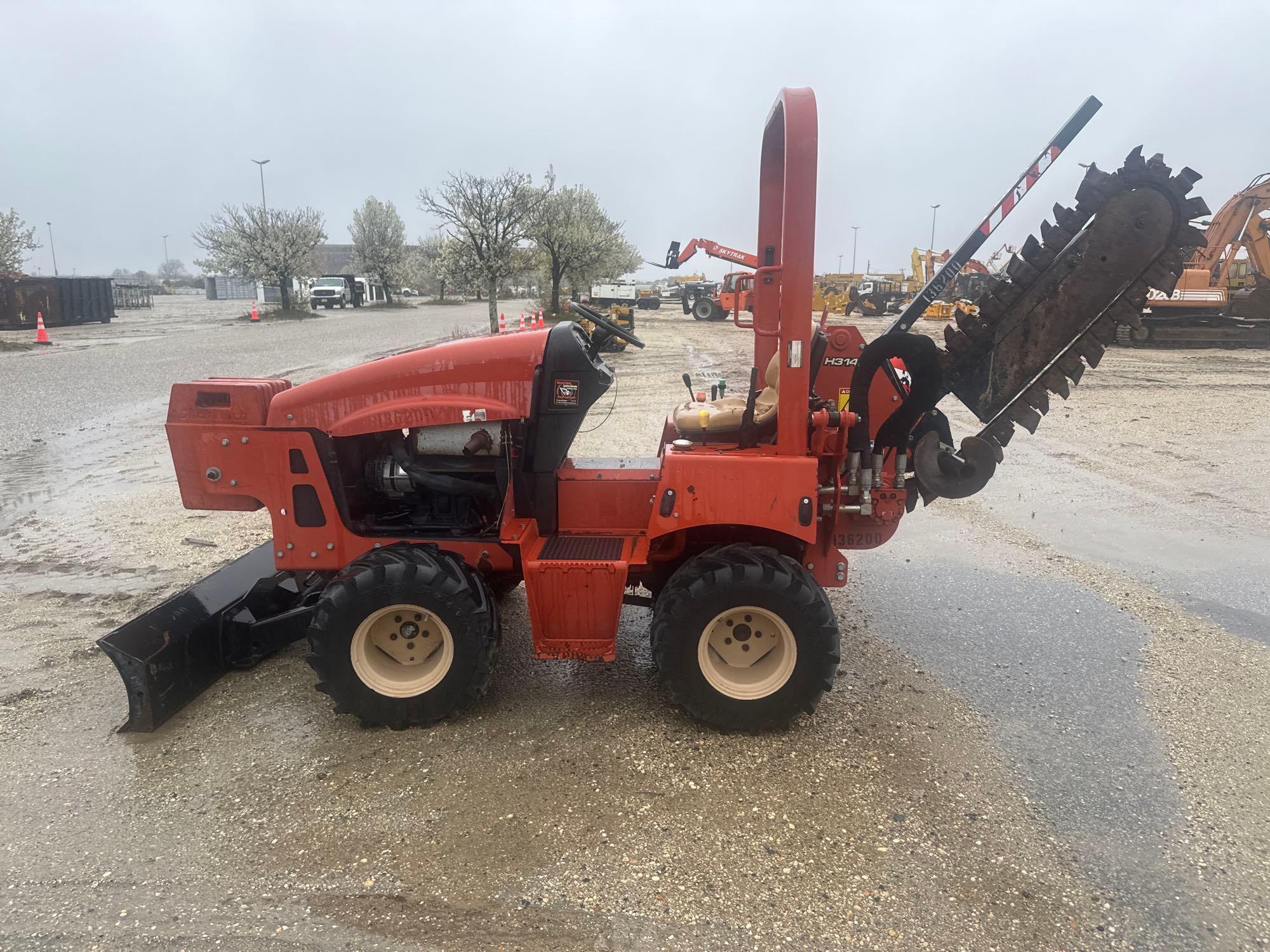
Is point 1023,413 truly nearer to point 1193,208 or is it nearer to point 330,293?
point 1193,208

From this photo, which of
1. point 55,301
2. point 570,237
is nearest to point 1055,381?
point 570,237

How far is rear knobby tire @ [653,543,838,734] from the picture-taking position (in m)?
3.41

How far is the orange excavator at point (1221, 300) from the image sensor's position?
19734 mm

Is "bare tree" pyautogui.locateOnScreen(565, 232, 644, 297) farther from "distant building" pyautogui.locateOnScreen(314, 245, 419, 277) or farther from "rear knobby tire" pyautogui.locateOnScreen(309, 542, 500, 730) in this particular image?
"distant building" pyautogui.locateOnScreen(314, 245, 419, 277)

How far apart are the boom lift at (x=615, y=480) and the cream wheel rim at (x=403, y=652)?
10mm

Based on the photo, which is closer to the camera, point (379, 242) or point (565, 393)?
point (565, 393)

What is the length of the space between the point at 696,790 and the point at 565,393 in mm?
1763

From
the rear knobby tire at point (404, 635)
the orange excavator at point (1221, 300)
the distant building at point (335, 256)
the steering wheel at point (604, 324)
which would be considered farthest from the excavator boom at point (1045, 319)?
the distant building at point (335, 256)

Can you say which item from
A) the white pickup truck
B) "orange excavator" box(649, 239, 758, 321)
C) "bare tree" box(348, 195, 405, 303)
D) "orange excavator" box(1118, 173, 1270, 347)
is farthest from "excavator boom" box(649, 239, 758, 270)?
"bare tree" box(348, 195, 405, 303)

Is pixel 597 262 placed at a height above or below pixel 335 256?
below

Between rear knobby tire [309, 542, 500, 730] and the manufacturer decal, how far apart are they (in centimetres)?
86

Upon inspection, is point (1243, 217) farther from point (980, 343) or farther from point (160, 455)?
point (160, 455)

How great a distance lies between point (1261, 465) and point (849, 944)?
8625mm

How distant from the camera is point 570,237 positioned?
1216 inches
